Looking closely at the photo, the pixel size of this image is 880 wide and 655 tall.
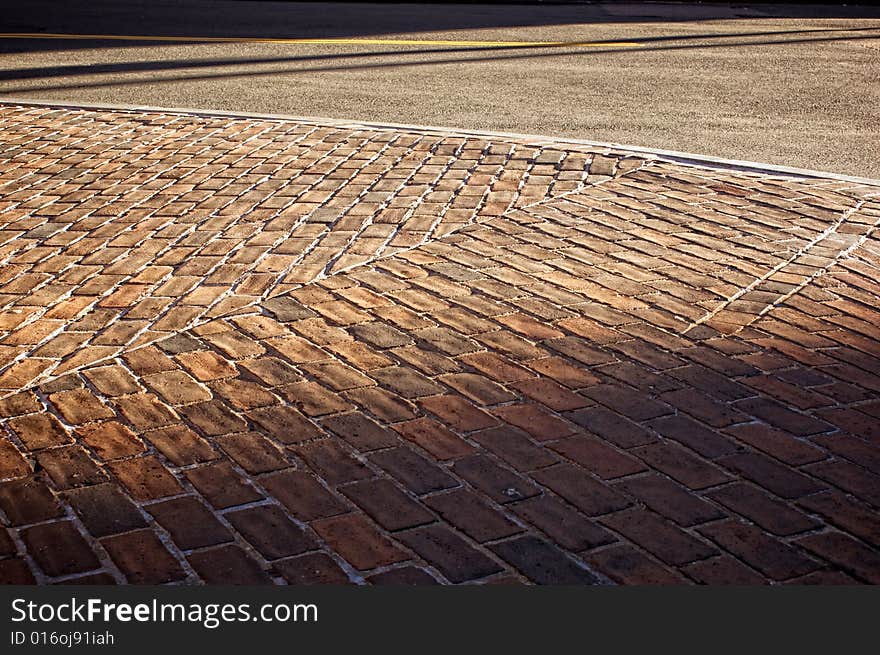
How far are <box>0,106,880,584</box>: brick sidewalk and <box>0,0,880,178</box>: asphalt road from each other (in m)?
1.67

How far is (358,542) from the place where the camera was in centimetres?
341

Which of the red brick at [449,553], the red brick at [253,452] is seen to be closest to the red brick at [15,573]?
the red brick at [253,452]

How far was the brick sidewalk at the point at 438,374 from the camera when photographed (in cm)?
343

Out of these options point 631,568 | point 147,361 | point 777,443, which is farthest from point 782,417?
point 147,361

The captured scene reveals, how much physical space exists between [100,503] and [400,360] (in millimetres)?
1523

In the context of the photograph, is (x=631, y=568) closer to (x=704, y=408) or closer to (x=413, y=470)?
(x=413, y=470)

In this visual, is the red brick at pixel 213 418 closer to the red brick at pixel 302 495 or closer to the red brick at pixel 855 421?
the red brick at pixel 302 495

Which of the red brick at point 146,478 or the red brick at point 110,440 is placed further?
the red brick at point 110,440

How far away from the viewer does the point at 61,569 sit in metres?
3.26

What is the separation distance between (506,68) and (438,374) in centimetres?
779

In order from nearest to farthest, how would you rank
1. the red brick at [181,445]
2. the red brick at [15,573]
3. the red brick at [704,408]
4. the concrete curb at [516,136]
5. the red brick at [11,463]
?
1. the red brick at [15,573]
2. the red brick at [11,463]
3. the red brick at [181,445]
4. the red brick at [704,408]
5. the concrete curb at [516,136]

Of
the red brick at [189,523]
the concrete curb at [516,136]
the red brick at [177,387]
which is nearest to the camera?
the red brick at [189,523]

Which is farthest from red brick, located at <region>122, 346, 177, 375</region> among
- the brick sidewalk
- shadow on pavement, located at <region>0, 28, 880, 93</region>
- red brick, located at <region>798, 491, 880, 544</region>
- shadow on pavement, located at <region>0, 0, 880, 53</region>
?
shadow on pavement, located at <region>0, 0, 880, 53</region>

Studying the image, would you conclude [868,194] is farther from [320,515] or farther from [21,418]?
[21,418]
